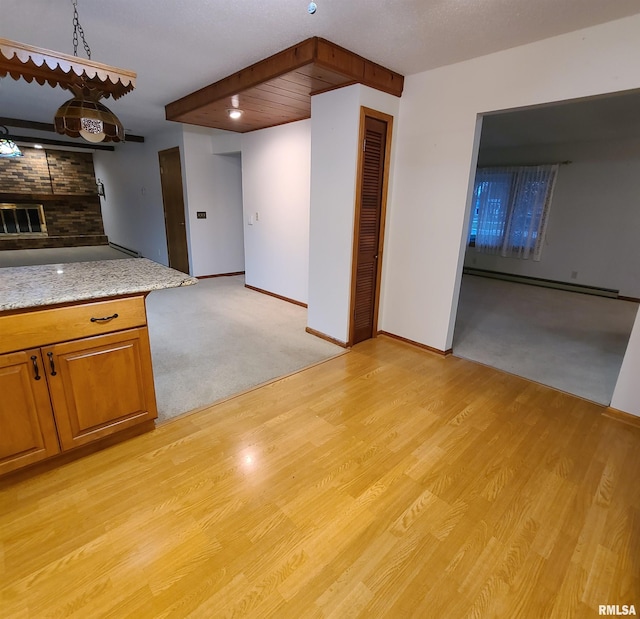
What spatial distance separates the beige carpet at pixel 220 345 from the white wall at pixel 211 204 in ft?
3.60

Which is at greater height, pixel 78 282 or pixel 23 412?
pixel 78 282

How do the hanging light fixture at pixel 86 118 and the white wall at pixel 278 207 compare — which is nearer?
the hanging light fixture at pixel 86 118

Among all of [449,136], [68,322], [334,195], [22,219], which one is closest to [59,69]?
[68,322]

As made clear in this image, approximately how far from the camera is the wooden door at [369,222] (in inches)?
122

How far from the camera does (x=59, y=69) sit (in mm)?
1737

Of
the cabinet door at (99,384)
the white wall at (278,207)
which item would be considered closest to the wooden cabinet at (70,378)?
the cabinet door at (99,384)

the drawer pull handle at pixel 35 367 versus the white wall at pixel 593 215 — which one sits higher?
the white wall at pixel 593 215

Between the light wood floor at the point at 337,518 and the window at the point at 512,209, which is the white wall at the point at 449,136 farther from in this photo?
the window at the point at 512,209

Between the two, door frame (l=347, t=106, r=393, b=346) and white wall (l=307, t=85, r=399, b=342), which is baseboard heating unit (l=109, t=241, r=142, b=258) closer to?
white wall (l=307, t=85, r=399, b=342)

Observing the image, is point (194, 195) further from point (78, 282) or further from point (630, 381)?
point (630, 381)

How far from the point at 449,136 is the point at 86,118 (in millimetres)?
2603

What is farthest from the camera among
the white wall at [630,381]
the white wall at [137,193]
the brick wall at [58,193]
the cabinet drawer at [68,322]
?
the brick wall at [58,193]

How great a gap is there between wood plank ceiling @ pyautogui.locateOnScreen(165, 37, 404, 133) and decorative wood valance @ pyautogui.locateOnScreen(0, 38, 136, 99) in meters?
1.26

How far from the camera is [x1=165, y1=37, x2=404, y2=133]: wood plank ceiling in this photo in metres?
2.53
